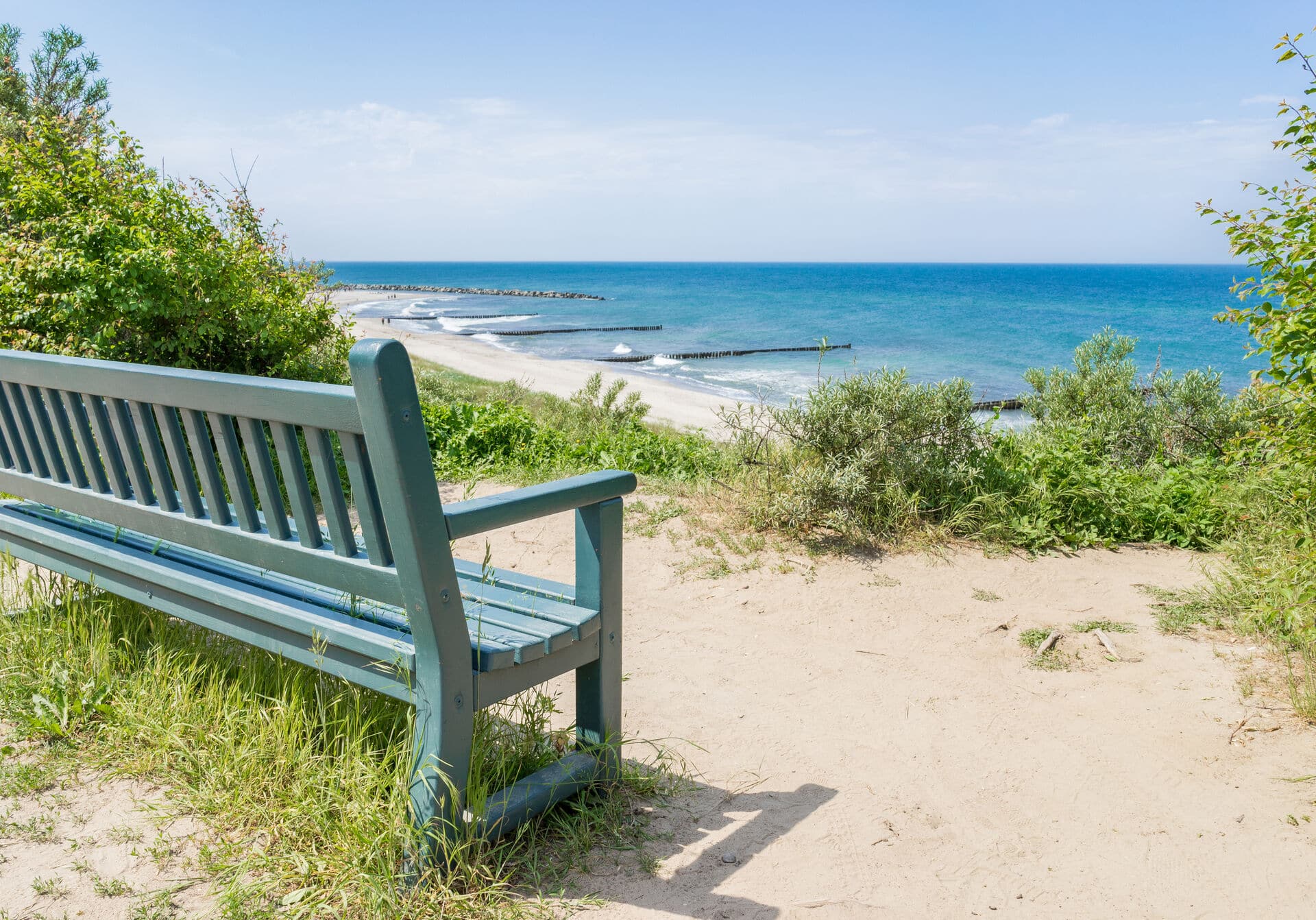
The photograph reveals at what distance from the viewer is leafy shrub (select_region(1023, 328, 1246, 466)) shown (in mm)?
7992

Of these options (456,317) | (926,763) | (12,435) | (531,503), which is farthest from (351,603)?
(456,317)

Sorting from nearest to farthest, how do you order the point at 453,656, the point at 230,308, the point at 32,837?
1. the point at 453,656
2. the point at 32,837
3. the point at 230,308

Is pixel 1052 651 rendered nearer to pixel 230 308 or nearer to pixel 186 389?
pixel 186 389

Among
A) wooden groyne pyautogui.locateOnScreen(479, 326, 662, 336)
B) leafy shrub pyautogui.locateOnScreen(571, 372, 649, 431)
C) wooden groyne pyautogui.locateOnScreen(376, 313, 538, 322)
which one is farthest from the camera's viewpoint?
wooden groyne pyautogui.locateOnScreen(376, 313, 538, 322)

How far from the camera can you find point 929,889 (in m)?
2.51

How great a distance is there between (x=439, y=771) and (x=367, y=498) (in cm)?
70

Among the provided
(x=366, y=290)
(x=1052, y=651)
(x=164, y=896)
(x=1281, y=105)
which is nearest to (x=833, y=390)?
(x=1052, y=651)

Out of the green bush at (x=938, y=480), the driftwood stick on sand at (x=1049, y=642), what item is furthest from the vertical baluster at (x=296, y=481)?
the green bush at (x=938, y=480)

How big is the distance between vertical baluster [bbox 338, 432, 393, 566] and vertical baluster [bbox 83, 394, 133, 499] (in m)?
1.20

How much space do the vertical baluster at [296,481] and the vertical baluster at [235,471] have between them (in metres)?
0.14

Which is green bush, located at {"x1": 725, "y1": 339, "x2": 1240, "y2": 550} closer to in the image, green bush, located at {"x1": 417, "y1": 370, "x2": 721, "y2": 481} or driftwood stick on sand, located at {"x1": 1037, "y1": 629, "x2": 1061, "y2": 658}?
green bush, located at {"x1": 417, "y1": 370, "x2": 721, "y2": 481}

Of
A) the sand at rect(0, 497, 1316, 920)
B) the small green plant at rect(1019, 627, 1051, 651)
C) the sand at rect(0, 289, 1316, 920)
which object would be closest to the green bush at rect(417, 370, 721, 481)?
the sand at rect(0, 289, 1316, 920)

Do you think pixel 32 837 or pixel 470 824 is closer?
pixel 470 824

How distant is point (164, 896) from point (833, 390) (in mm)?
4915
